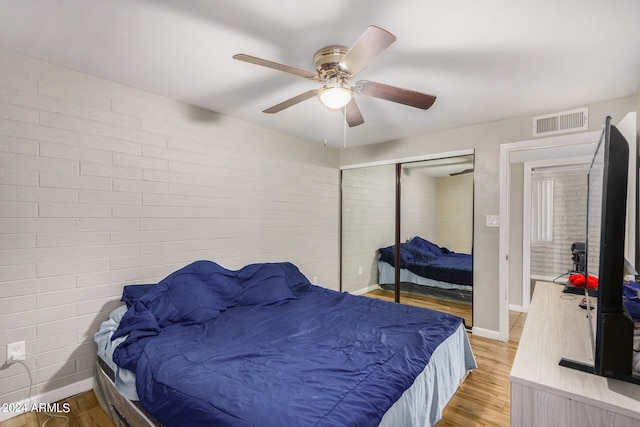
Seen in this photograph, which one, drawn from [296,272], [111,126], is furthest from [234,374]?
[111,126]

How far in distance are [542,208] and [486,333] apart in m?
2.68

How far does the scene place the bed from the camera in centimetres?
135

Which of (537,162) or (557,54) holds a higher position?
(557,54)

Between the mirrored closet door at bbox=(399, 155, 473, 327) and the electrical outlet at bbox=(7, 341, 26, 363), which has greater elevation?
the mirrored closet door at bbox=(399, 155, 473, 327)

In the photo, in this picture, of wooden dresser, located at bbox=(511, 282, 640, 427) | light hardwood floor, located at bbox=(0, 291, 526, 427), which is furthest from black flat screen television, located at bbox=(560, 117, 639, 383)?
light hardwood floor, located at bbox=(0, 291, 526, 427)

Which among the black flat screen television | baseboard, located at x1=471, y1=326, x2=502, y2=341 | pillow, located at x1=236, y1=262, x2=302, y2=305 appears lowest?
baseboard, located at x1=471, y1=326, x2=502, y2=341

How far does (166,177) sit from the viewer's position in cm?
277

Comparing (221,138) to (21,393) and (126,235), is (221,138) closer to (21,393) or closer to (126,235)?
(126,235)

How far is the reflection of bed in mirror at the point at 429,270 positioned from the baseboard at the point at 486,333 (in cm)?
32

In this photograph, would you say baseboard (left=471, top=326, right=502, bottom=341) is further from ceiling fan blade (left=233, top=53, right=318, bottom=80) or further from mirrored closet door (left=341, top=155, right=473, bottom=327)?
ceiling fan blade (left=233, top=53, right=318, bottom=80)

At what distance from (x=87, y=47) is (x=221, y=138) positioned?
1.37 meters

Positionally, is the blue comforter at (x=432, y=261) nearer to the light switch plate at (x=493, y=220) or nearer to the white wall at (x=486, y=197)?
the white wall at (x=486, y=197)

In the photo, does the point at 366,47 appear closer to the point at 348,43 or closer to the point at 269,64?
the point at 348,43

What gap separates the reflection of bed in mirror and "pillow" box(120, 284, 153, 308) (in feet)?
10.2
